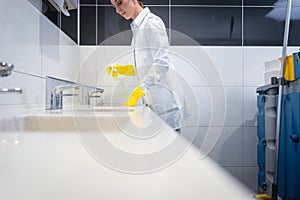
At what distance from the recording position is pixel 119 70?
90.0 inches

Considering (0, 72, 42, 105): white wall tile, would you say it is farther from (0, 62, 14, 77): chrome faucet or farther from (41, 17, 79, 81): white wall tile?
(0, 62, 14, 77): chrome faucet

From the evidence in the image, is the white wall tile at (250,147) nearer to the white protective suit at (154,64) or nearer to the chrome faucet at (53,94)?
the white protective suit at (154,64)

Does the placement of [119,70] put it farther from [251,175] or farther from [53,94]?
[251,175]

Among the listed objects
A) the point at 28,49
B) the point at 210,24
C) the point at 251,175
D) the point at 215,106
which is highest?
the point at 210,24

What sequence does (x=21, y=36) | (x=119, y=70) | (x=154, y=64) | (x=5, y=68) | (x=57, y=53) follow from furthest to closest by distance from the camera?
(x=119, y=70) < (x=154, y=64) < (x=57, y=53) < (x=21, y=36) < (x=5, y=68)

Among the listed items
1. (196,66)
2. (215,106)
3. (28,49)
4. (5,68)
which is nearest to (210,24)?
(196,66)

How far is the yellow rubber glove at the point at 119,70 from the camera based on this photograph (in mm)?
2219

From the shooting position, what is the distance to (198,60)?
2.48 m

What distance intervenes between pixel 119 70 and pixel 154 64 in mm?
484

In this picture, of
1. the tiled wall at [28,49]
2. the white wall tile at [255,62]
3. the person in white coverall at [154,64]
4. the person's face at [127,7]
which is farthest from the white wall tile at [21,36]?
the white wall tile at [255,62]

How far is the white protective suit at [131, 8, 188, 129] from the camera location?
186 centimetres

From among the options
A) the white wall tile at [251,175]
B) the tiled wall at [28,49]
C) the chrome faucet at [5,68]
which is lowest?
the white wall tile at [251,175]

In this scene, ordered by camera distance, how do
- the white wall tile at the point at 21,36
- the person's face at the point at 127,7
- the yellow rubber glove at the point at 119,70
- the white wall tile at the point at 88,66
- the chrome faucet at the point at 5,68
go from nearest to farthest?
the chrome faucet at the point at 5,68 < the white wall tile at the point at 21,36 < the person's face at the point at 127,7 < the yellow rubber glove at the point at 119,70 < the white wall tile at the point at 88,66

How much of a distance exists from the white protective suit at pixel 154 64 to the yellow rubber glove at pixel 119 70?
25 cm
